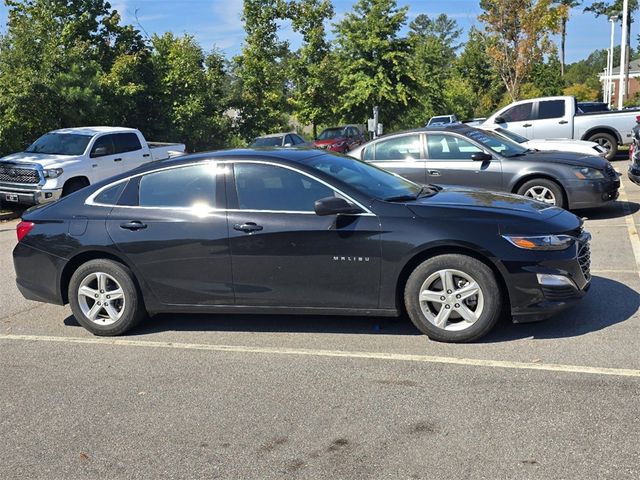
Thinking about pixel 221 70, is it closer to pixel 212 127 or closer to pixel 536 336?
pixel 212 127

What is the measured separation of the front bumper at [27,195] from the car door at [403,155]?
23.6 feet

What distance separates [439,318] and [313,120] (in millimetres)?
29896

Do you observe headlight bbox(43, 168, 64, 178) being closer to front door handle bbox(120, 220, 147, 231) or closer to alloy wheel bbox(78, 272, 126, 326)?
alloy wheel bbox(78, 272, 126, 326)

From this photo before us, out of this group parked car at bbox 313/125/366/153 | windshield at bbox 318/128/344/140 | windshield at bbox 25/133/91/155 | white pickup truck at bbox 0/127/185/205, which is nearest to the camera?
white pickup truck at bbox 0/127/185/205

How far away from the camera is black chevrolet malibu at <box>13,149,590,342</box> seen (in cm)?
514

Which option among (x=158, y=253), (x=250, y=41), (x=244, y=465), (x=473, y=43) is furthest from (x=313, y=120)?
(x=244, y=465)

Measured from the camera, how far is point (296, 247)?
543 centimetres

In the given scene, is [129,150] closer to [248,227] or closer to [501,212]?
[248,227]

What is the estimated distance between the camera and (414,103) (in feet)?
104

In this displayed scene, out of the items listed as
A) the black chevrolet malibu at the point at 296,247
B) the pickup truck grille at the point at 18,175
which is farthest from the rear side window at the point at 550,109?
the black chevrolet malibu at the point at 296,247

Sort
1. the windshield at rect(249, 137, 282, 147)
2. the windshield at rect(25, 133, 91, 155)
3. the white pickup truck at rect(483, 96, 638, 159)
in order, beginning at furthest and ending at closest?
the windshield at rect(249, 137, 282, 147) < the white pickup truck at rect(483, 96, 638, 159) < the windshield at rect(25, 133, 91, 155)

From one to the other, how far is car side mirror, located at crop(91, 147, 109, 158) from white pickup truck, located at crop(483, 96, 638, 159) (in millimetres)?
9727

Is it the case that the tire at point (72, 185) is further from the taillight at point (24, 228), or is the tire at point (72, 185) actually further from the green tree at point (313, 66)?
the green tree at point (313, 66)

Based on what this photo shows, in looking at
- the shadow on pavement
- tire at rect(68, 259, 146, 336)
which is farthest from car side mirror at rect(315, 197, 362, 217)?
tire at rect(68, 259, 146, 336)
